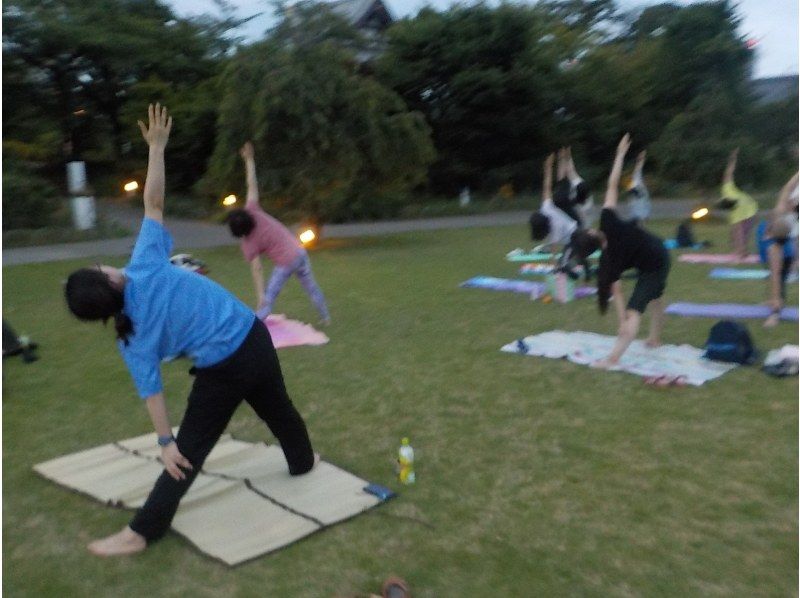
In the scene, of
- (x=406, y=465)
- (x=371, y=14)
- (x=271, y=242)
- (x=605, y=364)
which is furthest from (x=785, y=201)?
(x=371, y=14)

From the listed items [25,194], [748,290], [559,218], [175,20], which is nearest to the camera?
[748,290]

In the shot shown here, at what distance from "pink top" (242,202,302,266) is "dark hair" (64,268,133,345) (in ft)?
14.7

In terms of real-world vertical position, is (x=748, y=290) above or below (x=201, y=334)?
below

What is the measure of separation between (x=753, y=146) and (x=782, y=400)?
17253 millimetres

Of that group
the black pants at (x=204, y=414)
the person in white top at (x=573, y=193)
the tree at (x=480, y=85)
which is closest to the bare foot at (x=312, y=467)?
the black pants at (x=204, y=414)

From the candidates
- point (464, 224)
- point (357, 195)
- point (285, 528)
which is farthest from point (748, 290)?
point (464, 224)

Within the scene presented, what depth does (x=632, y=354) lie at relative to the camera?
21.0 ft

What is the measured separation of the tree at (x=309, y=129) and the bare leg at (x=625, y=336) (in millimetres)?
9509

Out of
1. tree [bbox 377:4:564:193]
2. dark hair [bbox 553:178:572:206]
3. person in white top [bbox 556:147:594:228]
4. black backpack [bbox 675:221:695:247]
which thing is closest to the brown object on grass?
person in white top [bbox 556:147:594:228]

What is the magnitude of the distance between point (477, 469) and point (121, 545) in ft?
6.21

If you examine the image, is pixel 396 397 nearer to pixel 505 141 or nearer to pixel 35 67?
pixel 35 67

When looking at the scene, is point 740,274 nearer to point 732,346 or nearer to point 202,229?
point 732,346

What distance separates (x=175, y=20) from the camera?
25.5 metres

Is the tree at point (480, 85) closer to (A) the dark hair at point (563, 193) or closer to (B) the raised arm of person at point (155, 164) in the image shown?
(A) the dark hair at point (563, 193)
